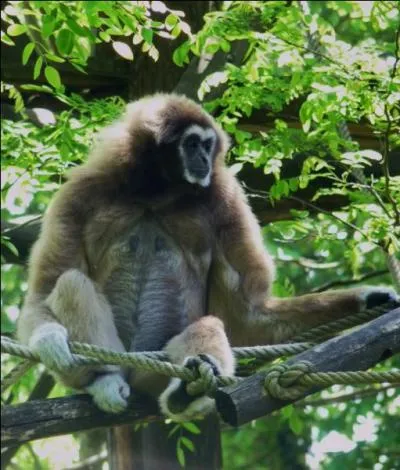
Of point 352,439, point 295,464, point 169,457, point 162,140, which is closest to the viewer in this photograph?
point 162,140

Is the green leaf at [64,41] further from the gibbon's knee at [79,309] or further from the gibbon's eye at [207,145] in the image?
the gibbon's eye at [207,145]

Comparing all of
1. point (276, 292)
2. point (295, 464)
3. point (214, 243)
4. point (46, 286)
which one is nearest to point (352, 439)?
point (295, 464)

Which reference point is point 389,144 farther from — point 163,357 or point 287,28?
point 163,357

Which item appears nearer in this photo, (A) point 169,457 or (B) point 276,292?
(A) point 169,457

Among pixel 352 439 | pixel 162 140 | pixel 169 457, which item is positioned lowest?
pixel 352 439

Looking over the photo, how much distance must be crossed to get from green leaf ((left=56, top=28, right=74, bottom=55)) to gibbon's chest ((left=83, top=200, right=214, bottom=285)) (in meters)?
1.74

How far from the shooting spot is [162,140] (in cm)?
780

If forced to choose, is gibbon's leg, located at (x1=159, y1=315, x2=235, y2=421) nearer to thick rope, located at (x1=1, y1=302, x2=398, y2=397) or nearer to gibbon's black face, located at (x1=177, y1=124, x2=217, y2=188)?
thick rope, located at (x1=1, y1=302, x2=398, y2=397)

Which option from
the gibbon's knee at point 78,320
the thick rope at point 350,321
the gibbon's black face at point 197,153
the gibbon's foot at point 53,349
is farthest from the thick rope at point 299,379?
the gibbon's black face at point 197,153

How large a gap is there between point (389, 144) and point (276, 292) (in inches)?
88.0

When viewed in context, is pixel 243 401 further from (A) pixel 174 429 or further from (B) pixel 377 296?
(A) pixel 174 429

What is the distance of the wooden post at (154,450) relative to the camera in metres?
8.17

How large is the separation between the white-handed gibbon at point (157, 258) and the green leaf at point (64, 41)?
162 centimetres

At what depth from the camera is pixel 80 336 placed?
653 centimetres
